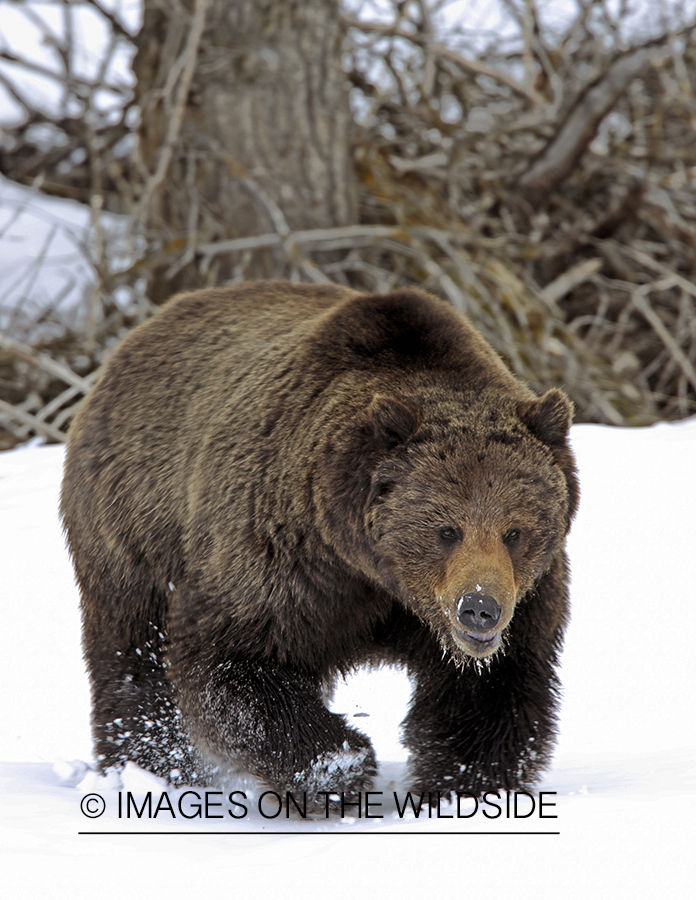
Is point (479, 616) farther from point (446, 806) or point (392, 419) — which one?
point (446, 806)

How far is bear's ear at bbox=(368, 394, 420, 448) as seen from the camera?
3133 millimetres

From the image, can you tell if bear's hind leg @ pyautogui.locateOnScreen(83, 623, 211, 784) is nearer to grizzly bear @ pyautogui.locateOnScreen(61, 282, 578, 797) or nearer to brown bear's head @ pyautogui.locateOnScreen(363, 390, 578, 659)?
grizzly bear @ pyautogui.locateOnScreen(61, 282, 578, 797)

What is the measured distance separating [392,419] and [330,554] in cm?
49

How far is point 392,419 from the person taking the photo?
3.14 meters

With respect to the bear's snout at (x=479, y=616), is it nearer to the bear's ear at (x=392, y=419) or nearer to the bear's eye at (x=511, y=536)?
the bear's eye at (x=511, y=536)

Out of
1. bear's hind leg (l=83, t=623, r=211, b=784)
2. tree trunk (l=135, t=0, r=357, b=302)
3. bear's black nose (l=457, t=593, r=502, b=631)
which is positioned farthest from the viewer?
tree trunk (l=135, t=0, r=357, b=302)

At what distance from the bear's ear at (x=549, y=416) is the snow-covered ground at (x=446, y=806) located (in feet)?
3.30

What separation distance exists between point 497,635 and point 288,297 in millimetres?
1920

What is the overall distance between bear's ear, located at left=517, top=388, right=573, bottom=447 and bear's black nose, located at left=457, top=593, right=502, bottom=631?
1.94 ft

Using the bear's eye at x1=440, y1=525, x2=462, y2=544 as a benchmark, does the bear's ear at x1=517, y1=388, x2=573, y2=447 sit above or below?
above

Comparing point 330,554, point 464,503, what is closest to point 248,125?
point 330,554

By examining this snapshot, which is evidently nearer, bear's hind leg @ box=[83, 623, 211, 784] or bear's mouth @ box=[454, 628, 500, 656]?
bear's mouth @ box=[454, 628, 500, 656]

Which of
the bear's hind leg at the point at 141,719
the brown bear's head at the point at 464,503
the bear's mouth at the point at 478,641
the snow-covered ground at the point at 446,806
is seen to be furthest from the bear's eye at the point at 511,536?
the bear's hind leg at the point at 141,719

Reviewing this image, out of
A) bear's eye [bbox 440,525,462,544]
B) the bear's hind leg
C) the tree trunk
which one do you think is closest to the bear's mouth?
bear's eye [bbox 440,525,462,544]
